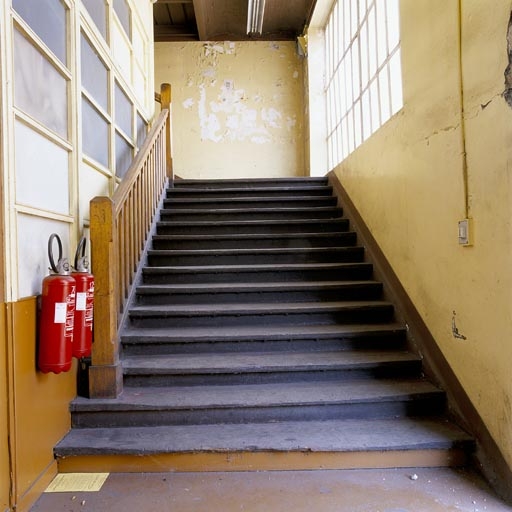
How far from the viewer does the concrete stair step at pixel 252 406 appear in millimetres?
1893

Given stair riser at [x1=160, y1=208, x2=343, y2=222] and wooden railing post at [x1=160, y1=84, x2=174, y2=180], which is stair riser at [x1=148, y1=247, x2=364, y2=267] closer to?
stair riser at [x1=160, y1=208, x2=343, y2=222]

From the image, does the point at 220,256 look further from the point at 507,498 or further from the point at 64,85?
the point at 507,498

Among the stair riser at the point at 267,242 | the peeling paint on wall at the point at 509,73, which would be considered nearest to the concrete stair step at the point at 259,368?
the stair riser at the point at 267,242

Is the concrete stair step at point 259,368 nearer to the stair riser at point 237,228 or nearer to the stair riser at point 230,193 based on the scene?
the stair riser at point 237,228

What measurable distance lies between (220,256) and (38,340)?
1.61 meters

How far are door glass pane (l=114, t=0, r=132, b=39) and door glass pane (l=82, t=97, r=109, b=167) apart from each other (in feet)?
3.31

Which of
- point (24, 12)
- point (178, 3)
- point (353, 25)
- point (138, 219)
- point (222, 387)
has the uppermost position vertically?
point (178, 3)

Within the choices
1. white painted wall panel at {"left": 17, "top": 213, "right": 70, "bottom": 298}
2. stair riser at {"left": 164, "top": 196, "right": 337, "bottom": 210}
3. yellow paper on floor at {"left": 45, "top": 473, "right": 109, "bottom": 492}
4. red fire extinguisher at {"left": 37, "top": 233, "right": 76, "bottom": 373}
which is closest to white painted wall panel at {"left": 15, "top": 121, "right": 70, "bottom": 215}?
white painted wall panel at {"left": 17, "top": 213, "right": 70, "bottom": 298}

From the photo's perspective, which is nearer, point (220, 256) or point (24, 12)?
point (24, 12)

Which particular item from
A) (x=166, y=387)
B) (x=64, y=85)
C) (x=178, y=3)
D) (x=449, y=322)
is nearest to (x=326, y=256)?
(x=449, y=322)

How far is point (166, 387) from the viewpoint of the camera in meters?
2.08

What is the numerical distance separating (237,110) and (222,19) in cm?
115

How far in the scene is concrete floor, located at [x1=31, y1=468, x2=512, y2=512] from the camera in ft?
4.91

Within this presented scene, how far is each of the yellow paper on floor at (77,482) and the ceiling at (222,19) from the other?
4995 mm
